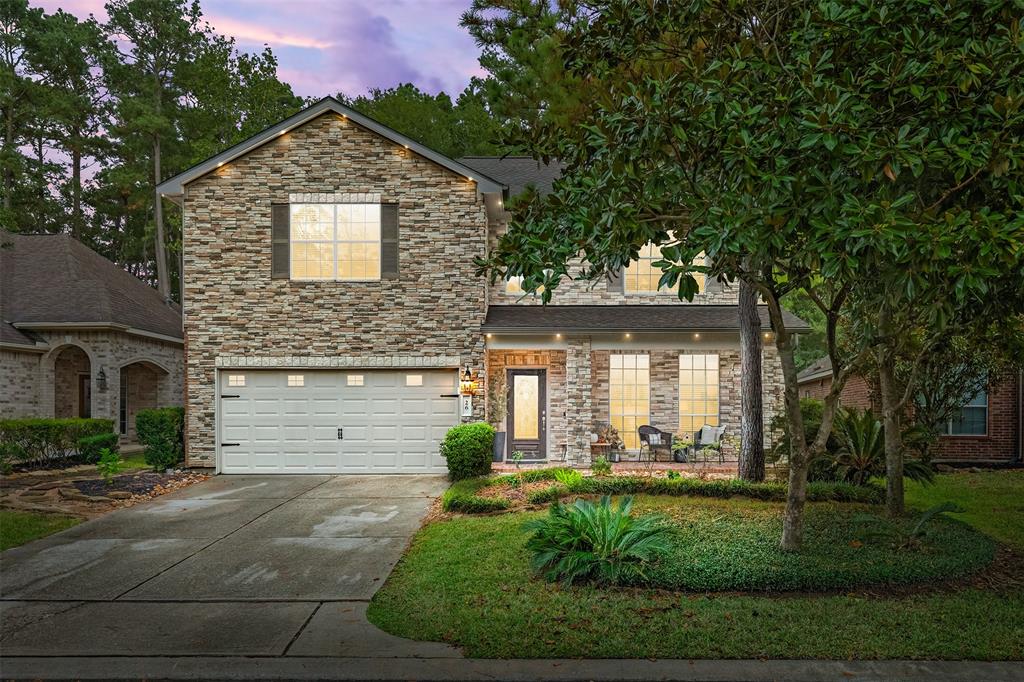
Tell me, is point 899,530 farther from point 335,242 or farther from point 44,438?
point 44,438

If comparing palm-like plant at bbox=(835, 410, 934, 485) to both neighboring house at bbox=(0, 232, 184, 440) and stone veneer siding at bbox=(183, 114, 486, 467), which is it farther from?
neighboring house at bbox=(0, 232, 184, 440)

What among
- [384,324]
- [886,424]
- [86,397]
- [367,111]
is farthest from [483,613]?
[367,111]

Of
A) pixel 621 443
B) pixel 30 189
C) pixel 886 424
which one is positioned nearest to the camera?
pixel 886 424

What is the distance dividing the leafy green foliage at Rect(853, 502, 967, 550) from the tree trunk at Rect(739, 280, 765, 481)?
326cm

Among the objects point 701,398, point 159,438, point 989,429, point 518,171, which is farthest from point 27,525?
point 989,429

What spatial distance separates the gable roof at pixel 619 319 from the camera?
13.8 meters

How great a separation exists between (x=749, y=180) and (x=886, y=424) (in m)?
5.13

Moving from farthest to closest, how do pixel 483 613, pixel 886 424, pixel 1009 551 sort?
pixel 886 424
pixel 1009 551
pixel 483 613

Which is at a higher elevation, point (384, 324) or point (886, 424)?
point (384, 324)

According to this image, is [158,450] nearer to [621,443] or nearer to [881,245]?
[621,443]

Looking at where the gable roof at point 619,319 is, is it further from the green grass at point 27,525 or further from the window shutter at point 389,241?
the green grass at point 27,525

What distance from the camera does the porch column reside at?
558 inches

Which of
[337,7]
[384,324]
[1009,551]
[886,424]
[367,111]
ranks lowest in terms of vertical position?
[1009,551]

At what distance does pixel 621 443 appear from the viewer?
1477cm
